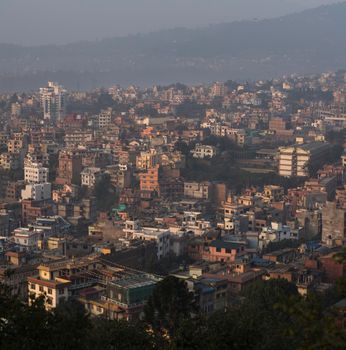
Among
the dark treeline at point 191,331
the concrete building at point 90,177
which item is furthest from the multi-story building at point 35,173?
the dark treeline at point 191,331

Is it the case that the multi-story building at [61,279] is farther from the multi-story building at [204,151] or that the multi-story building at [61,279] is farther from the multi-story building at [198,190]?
the multi-story building at [204,151]

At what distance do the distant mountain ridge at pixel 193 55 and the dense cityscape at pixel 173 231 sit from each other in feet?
106

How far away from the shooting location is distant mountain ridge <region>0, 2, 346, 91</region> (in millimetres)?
65562

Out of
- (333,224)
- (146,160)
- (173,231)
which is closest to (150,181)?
(146,160)

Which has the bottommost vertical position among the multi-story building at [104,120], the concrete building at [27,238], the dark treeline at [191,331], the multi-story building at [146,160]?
the concrete building at [27,238]

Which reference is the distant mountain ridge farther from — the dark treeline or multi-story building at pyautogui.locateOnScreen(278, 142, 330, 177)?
the dark treeline

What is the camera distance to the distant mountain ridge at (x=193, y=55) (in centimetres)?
6556

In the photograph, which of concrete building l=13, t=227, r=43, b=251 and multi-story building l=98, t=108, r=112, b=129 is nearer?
concrete building l=13, t=227, r=43, b=251

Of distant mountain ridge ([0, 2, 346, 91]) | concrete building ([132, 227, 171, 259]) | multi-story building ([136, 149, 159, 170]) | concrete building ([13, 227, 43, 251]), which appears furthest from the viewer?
distant mountain ridge ([0, 2, 346, 91])

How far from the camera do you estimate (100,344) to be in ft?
21.6

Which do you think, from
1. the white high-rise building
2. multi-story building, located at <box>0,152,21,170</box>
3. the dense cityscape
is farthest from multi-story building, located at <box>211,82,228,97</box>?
multi-story building, located at <box>0,152,21,170</box>

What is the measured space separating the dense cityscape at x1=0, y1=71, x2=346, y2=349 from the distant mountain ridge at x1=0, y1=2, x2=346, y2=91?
106 feet

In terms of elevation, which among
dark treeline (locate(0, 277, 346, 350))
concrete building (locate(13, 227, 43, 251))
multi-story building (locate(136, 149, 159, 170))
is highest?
dark treeline (locate(0, 277, 346, 350))

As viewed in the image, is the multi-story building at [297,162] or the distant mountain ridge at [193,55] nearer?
the multi-story building at [297,162]
